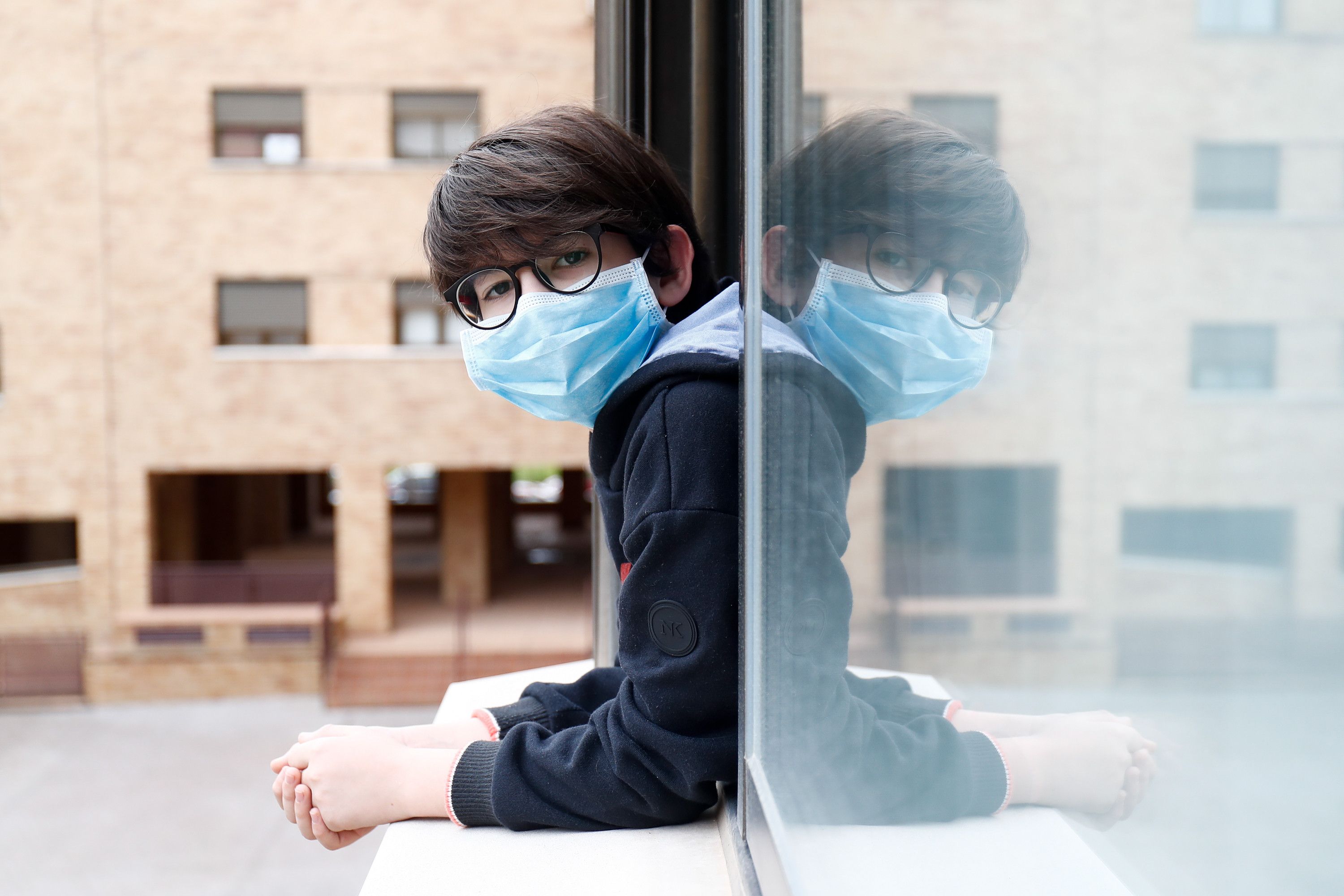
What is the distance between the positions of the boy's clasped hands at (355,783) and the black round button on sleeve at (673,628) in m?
0.24

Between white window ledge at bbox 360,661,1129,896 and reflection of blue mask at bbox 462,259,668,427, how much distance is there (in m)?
0.40

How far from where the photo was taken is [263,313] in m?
10.2

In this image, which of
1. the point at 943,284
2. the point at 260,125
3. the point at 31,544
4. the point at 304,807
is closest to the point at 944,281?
the point at 943,284

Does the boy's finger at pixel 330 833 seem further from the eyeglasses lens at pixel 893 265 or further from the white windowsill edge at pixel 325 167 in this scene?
the white windowsill edge at pixel 325 167

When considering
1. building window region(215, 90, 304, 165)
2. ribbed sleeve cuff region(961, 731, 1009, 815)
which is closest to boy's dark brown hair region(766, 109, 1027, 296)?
ribbed sleeve cuff region(961, 731, 1009, 815)

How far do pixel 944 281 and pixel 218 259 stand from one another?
1080 centimetres

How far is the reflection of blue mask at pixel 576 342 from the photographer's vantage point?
100cm

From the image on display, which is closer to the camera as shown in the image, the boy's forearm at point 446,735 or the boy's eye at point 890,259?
the boy's eye at point 890,259

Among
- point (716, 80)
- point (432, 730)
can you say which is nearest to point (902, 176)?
point (432, 730)

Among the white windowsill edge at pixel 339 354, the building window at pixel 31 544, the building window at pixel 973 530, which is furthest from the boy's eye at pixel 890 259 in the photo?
the building window at pixel 31 544

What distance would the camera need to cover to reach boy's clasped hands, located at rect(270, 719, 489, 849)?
3.06 ft

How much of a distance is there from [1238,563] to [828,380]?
0.46 m

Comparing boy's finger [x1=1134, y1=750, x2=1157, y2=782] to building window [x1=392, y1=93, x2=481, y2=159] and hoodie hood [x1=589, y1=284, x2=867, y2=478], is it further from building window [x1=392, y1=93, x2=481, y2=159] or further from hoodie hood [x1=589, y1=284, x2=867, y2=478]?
building window [x1=392, y1=93, x2=481, y2=159]

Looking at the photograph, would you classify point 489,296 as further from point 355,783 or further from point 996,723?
point 996,723
